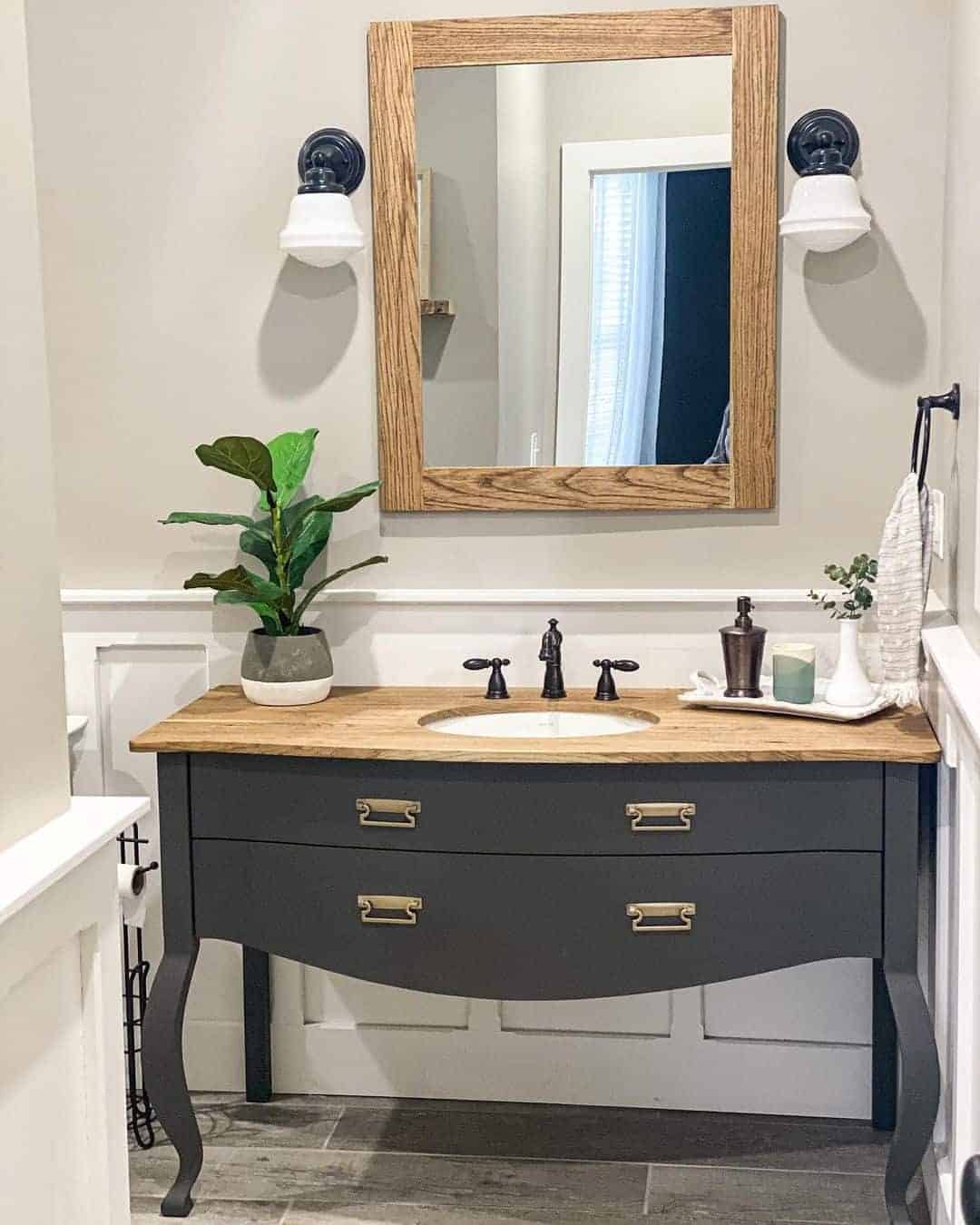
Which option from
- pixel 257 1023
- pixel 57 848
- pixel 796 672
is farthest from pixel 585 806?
pixel 57 848

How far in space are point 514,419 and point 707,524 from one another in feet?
1.25

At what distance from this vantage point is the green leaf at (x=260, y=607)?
2.50 metres

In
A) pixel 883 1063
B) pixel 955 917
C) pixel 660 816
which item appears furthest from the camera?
pixel 883 1063

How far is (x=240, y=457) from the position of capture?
7.90 feet

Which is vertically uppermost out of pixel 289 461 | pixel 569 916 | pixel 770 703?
pixel 289 461

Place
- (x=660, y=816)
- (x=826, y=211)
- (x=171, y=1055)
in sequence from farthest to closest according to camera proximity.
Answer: (x=826, y=211) → (x=171, y=1055) → (x=660, y=816)

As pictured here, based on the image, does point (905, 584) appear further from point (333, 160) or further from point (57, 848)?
point (57, 848)

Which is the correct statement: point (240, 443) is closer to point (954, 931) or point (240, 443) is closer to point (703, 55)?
point (703, 55)

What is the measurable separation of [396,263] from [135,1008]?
149cm

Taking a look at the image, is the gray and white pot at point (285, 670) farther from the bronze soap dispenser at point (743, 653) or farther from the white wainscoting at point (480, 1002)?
the bronze soap dispenser at point (743, 653)

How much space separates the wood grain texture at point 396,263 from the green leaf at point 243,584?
0.89 feet

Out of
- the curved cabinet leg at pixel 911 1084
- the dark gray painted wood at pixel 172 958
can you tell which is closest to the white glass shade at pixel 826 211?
the curved cabinet leg at pixel 911 1084

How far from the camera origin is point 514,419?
101 inches

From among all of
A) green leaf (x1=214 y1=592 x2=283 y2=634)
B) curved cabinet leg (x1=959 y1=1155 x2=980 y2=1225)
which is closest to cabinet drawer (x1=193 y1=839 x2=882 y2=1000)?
green leaf (x1=214 y1=592 x2=283 y2=634)
